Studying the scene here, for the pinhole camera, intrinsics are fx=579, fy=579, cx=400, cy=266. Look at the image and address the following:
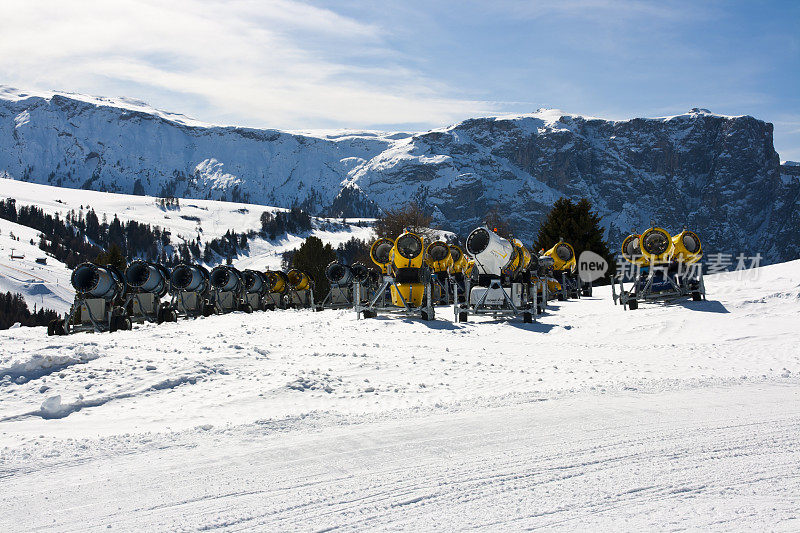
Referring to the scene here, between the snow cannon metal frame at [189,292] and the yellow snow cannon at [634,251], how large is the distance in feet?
76.6

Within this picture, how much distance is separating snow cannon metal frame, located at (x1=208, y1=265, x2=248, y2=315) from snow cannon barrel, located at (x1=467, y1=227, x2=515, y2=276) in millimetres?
19645

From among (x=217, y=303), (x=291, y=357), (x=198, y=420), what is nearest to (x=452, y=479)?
(x=198, y=420)

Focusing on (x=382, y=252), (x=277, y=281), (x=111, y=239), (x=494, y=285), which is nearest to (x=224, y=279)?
(x=277, y=281)

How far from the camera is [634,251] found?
912 inches

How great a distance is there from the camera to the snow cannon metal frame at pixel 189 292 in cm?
3403

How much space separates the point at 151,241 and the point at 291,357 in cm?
18970

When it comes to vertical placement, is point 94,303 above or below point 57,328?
above

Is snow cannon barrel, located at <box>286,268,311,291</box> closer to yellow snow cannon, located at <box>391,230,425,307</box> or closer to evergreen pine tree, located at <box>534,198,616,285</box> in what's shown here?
evergreen pine tree, located at <box>534,198,616,285</box>

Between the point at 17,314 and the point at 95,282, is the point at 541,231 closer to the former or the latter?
the point at 95,282

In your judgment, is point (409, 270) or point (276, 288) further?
point (276, 288)

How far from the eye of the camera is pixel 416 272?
21625 millimetres

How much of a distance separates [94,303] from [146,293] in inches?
213

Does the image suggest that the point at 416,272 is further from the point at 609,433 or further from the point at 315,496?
the point at 315,496

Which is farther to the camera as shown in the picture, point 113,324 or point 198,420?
point 113,324
